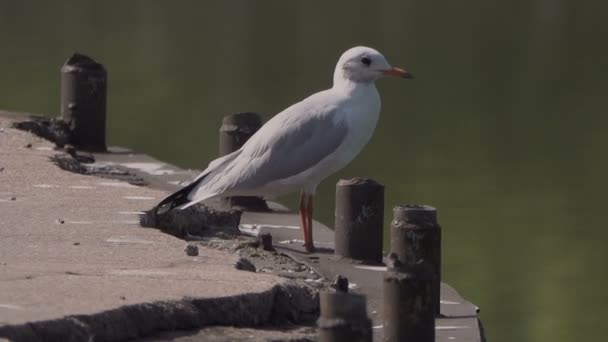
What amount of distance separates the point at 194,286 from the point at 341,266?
154cm

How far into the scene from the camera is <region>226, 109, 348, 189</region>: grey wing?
7.48 meters

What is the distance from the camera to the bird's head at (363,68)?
786 centimetres

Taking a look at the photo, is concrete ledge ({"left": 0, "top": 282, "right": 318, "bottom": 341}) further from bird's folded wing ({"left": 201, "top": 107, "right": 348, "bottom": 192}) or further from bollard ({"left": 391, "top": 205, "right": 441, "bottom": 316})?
bird's folded wing ({"left": 201, "top": 107, "right": 348, "bottom": 192})

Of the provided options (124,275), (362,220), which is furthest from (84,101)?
(124,275)

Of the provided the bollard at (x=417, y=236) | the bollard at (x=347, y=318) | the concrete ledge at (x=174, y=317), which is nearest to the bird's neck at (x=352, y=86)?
the bollard at (x=417, y=236)

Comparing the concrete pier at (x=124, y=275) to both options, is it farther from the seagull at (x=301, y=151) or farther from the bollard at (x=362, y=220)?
the seagull at (x=301, y=151)

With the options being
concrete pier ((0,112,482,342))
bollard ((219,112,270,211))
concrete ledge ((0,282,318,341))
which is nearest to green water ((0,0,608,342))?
bollard ((219,112,270,211))

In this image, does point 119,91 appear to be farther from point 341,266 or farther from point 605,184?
point 341,266

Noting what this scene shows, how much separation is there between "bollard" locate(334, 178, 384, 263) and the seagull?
0.32 metres

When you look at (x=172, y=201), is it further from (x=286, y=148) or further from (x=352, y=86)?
(x=352, y=86)

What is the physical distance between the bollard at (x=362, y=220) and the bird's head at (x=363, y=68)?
0.83 m

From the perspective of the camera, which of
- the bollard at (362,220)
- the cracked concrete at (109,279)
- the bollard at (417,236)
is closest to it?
the cracked concrete at (109,279)

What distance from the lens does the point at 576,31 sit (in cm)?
2336

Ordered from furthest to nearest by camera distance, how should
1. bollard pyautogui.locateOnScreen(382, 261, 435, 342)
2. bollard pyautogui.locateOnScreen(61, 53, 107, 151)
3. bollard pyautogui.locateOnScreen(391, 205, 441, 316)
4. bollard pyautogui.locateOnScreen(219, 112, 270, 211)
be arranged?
bollard pyautogui.locateOnScreen(61, 53, 107, 151), bollard pyautogui.locateOnScreen(219, 112, 270, 211), bollard pyautogui.locateOnScreen(391, 205, 441, 316), bollard pyautogui.locateOnScreen(382, 261, 435, 342)
